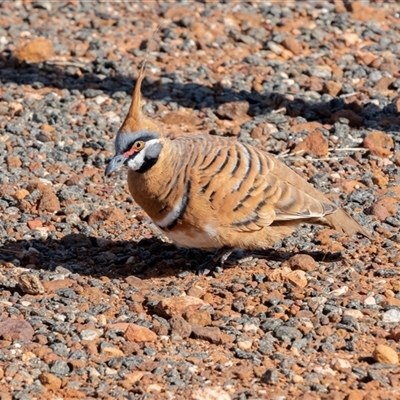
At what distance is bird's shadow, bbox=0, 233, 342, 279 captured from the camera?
6621mm

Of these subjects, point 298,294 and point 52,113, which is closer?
point 298,294

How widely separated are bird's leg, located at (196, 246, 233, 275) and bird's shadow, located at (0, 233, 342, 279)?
0.26 feet

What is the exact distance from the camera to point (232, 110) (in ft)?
28.7

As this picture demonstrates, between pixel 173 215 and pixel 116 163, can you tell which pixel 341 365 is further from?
pixel 116 163

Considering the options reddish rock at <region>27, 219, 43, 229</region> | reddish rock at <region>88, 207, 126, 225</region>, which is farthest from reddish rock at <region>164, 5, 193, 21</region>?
reddish rock at <region>27, 219, 43, 229</region>

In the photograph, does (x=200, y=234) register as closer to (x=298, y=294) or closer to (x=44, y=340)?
(x=298, y=294)

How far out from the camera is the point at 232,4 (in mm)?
10766

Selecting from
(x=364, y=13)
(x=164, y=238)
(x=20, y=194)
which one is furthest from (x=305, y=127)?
(x=364, y=13)

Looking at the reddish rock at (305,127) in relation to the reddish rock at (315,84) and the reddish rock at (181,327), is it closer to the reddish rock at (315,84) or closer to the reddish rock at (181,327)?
the reddish rock at (315,84)

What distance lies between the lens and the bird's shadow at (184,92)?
28.7ft

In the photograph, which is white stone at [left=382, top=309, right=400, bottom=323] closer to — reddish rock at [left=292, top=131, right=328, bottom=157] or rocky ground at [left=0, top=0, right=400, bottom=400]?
rocky ground at [left=0, top=0, right=400, bottom=400]

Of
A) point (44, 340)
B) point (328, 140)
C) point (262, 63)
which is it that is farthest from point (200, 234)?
point (262, 63)

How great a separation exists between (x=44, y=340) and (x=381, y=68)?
5.18 meters

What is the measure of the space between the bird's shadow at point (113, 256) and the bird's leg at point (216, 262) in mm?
80
